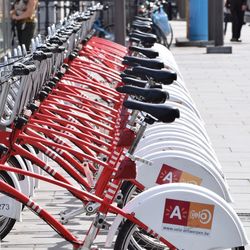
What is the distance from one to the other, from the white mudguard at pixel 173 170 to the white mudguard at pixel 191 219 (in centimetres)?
92

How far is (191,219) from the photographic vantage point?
5.19 m

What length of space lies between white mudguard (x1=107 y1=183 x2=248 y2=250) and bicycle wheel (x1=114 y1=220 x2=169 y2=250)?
0.10 meters

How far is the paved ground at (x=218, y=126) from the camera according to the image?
7.48 metres

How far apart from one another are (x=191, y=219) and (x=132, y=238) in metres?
0.35

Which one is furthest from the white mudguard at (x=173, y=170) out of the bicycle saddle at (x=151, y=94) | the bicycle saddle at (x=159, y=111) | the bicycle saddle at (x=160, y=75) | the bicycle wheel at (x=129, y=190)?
the bicycle saddle at (x=159, y=111)

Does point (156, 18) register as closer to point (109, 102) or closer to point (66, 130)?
point (109, 102)

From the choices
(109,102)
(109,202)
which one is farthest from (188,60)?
(109,202)

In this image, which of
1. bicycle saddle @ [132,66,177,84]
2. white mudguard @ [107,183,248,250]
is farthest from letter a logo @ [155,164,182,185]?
white mudguard @ [107,183,248,250]

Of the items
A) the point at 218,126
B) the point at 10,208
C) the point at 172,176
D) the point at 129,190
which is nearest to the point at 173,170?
the point at 172,176

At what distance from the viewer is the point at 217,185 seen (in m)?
6.28

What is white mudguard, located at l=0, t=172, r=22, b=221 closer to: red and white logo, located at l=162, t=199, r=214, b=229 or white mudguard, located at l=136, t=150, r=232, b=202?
white mudguard, located at l=136, t=150, r=232, b=202

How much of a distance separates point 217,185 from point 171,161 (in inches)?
12.6

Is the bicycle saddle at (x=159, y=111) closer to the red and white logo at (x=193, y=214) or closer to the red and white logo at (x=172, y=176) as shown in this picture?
the red and white logo at (x=193, y=214)

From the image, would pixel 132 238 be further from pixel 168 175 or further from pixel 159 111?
pixel 168 175
